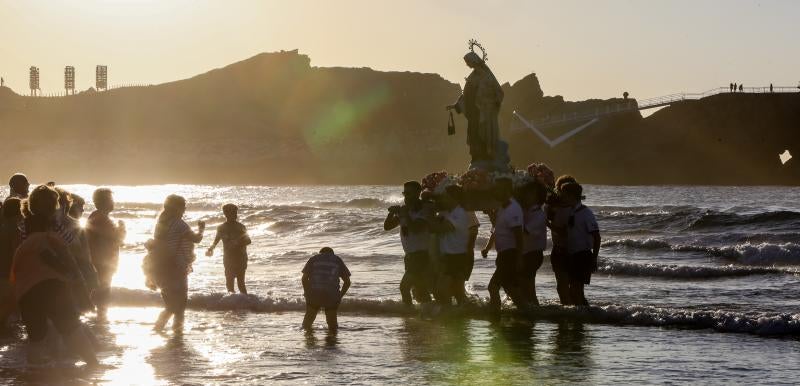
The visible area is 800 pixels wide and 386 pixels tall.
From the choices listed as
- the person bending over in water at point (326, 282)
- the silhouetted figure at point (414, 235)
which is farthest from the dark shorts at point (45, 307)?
the silhouetted figure at point (414, 235)

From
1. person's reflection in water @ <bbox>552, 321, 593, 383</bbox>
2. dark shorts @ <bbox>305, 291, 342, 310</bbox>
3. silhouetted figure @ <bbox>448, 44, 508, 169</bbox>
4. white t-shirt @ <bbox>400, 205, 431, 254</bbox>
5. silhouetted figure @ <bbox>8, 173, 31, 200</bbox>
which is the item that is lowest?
person's reflection in water @ <bbox>552, 321, 593, 383</bbox>

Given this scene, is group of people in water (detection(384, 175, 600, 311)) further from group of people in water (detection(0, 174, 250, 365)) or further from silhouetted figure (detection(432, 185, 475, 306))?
group of people in water (detection(0, 174, 250, 365))

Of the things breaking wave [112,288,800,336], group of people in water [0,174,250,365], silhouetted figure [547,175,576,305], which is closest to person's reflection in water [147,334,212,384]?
group of people in water [0,174,250,365]

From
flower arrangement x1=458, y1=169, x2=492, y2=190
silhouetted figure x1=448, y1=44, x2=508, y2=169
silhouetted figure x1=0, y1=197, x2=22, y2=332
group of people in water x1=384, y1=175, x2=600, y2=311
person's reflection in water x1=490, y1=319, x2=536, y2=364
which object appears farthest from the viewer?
silhouetted figure x1=448, y1=44, x2=508, y2=169

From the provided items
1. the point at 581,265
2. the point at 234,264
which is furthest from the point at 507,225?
the point at 234,264

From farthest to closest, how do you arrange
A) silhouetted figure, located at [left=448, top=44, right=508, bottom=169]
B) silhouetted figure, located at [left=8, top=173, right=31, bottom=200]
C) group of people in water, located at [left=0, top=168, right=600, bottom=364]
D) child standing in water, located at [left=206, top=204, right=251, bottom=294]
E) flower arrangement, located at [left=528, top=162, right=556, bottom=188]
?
silhouetted figure, located at [left=448, top=44, right=508, bottom=169] → flower arrangement, located at [left=528, top=162, right=556, bottom=188] → child standing in water, located at [left=206, top=204, right=251, bottom=294] → silhouetted figure, located at [left=8, top=173, right=31, bottom=200] → group of people in water, located at [left=0, top=168, right=600, bottom=364]

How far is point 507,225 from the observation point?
12.6m

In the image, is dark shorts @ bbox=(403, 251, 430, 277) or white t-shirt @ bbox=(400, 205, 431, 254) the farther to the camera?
dark shorts @ bbox=(403, 251, 430, 277)

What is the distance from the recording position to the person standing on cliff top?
22344 millimetres

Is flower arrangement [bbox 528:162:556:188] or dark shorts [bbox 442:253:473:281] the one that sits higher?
flower arrangement [bbox 528:162:556:188]

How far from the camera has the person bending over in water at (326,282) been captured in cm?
1210

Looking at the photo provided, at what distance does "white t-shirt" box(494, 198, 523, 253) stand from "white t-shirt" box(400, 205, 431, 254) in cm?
89

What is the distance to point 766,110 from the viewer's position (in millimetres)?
185250

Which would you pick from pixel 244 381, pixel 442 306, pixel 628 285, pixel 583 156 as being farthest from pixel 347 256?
pixel 583 156
